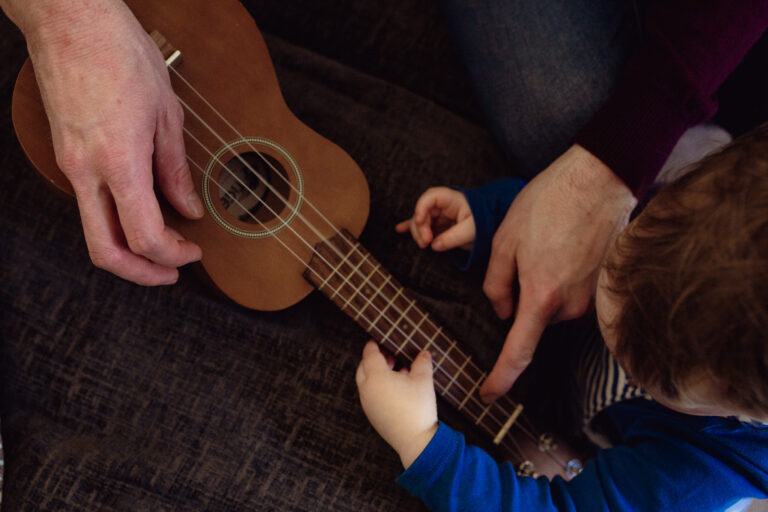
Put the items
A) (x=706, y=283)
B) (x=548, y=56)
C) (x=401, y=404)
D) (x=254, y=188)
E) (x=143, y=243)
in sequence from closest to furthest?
(x=706, y=283) < (x=143, y=243) < (x=401, y=404) < (x=254, y=188) < (x=548, y=56)

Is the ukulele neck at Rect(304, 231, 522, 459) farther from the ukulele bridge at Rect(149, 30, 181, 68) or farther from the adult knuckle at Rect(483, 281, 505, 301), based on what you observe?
the ukulele bridge at Rect(149, 30, 181, 68)

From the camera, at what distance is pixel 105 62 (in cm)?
61

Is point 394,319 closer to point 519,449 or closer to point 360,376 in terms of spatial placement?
point 360,376

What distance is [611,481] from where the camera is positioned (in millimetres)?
716

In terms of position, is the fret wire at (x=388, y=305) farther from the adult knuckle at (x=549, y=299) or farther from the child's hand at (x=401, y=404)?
the adult knuckle at (x=549, y=299)

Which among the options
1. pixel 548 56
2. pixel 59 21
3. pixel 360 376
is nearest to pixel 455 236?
pixel 360 376

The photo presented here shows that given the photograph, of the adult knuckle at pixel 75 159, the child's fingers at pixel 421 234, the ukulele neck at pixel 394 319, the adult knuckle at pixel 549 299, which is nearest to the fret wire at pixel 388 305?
the ukulele neck at pixel 394 319

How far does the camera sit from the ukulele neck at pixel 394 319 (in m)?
0.79

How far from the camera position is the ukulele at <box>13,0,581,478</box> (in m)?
0.75

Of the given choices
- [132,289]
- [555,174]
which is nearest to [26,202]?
[132,289]

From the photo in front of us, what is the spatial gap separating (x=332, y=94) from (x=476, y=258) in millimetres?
417

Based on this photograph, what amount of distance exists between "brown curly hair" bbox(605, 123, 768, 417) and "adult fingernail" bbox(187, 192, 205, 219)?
560 millimetres

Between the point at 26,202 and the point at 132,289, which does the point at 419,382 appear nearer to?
the point at 132,289

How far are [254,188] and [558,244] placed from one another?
50 cm
